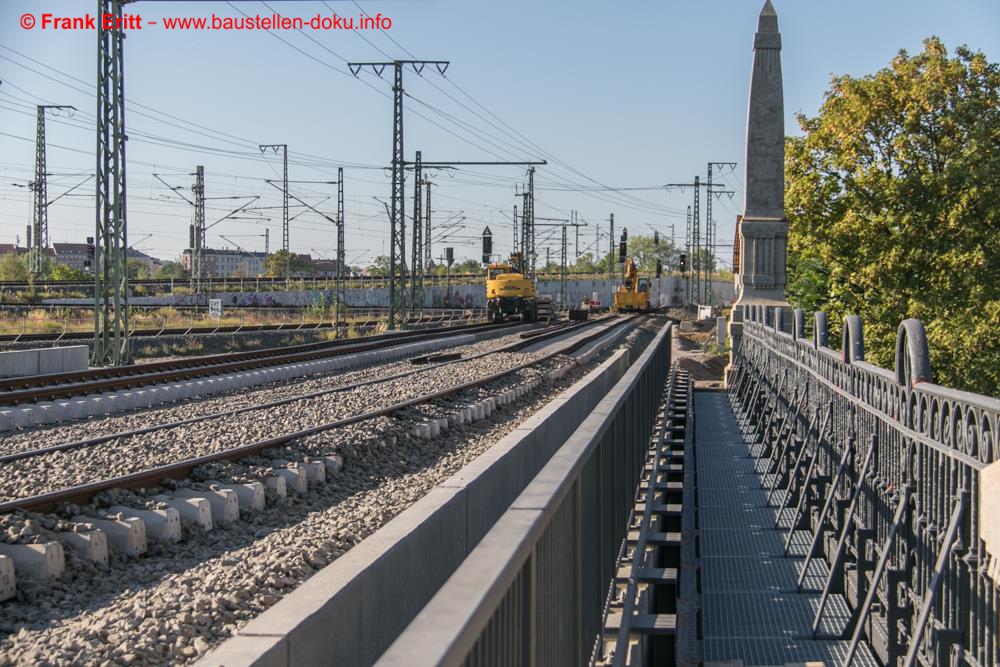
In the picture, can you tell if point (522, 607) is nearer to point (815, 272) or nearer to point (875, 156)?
point (875, 156)

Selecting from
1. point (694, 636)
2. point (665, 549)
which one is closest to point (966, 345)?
point (665, 549)

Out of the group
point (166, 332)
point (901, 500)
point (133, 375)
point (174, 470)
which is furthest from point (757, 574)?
point (166, 332)

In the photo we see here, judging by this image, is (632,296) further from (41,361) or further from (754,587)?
(754,587)

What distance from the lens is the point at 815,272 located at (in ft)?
133

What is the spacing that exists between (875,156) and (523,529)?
97.6ft

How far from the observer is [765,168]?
86.9ft

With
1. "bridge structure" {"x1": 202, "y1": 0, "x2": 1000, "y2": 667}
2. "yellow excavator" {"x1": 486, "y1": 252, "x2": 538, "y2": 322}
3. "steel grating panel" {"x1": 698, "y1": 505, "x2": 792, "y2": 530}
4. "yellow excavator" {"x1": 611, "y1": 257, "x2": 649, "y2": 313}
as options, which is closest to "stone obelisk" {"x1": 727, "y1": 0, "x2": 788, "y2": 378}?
"bridge structure" {"x1": 202, "y1": 0, "x2": 1000, "y2": 667}

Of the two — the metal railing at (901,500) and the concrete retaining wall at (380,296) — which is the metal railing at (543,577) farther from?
the concrete retaining wall at (380,296)

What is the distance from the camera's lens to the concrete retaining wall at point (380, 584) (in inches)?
147

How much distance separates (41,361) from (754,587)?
673 inches

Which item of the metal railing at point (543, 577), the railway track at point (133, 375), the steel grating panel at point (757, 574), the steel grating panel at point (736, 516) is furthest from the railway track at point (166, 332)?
the metal railing at point (543, 577)

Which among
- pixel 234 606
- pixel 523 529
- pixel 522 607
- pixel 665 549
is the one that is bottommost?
pixel 665 549

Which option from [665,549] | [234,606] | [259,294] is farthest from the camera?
[259,294]

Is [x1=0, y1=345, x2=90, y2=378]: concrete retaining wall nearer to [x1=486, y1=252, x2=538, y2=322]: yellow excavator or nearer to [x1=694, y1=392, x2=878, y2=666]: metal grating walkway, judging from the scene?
[x1=694, y1=392, x2=878, y2=666]: metal grating walkway
